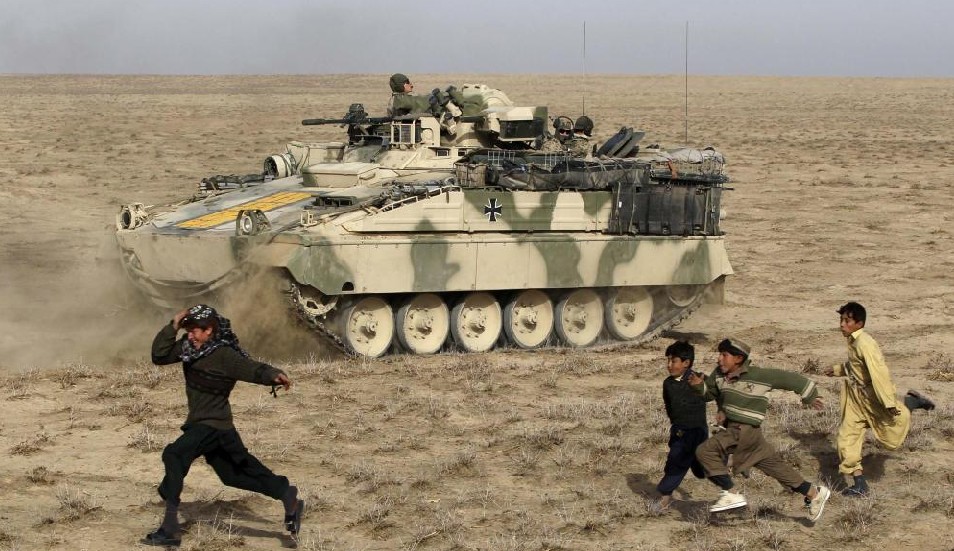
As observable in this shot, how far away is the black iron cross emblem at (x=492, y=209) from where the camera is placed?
1661 cm

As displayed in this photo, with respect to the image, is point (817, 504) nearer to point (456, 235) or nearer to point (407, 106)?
point (456, 235)

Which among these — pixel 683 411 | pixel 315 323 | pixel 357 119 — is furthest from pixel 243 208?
pixel 683 411

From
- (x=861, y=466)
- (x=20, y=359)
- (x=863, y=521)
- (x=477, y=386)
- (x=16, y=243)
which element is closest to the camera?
(x=863, y=521)

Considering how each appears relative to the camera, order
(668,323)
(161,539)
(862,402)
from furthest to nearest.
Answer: (668,323), (862,402), (161,539)

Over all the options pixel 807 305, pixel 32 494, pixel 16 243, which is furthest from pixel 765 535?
pixel 16 243

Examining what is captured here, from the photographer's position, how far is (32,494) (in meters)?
10.5

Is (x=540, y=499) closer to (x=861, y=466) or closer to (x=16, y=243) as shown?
(x=861, y=466)

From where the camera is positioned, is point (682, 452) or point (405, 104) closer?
point (682, 452)

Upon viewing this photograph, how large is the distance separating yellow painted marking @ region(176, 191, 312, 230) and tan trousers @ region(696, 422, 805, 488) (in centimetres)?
789

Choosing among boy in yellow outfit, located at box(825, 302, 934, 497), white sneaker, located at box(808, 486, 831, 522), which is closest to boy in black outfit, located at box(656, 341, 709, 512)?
white sneaker, located at box(808, 486, 831, 522)

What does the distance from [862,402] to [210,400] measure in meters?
4.66

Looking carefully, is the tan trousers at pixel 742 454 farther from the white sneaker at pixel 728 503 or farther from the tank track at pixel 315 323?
the tank track at pixel 315 323

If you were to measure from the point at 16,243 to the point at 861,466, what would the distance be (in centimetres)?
1847

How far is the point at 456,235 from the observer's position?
1639 centimetres
